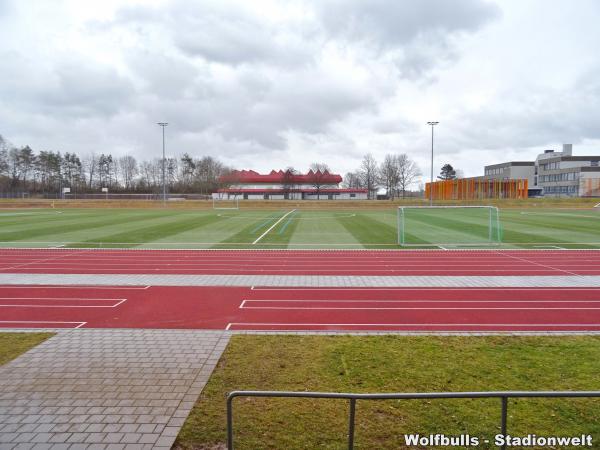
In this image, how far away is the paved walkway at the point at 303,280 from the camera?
42.0ft

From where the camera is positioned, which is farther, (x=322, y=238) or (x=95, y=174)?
(x=95, y=174)

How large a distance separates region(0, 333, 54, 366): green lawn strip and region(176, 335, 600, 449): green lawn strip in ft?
12.2

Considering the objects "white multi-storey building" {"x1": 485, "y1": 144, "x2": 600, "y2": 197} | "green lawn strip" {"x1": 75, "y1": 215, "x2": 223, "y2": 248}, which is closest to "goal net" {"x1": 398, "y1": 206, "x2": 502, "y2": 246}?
"green lawn strip" {"x1": 75, "y1": 215, "x2": 223, "y2": 248}

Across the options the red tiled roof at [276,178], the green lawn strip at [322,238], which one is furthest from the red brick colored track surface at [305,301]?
the red tiled roof at [276,178]

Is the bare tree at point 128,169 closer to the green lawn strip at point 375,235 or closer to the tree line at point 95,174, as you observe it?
the tree line at point 95,174

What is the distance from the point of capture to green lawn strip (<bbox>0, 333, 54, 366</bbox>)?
728 cm

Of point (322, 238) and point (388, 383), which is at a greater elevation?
point (322, 238)

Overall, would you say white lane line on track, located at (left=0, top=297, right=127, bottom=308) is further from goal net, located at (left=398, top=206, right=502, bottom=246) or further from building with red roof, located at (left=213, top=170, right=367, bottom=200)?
building with red roof, located at (left=213, top=170, right=367, bottom=200)

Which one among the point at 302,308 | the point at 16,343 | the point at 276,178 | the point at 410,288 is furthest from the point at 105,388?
the point at 276,178

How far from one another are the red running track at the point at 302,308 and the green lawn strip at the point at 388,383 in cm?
114

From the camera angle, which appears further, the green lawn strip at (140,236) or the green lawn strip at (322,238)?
the green lawn strip at (140,236)

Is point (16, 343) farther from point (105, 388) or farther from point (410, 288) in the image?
point (410, 288)

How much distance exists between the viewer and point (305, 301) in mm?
10930

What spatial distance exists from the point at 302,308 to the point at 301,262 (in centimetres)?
628
